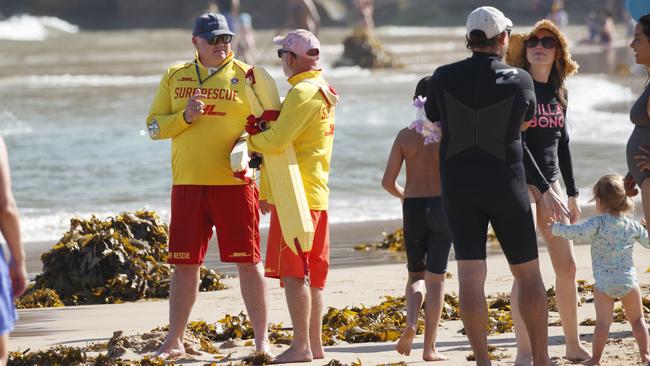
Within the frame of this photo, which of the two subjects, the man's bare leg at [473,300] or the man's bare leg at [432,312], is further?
the man's bare leg at [432,312]

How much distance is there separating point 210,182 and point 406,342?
128 centimetres

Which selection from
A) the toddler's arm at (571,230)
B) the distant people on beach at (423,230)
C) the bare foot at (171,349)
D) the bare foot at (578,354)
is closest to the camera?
the toddler's arm at (571,230)

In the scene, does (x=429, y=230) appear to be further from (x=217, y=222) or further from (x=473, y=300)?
(x=217, y=222)

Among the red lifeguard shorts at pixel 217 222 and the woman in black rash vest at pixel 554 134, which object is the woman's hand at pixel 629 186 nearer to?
the woman in black rash vest at pixel 554 134

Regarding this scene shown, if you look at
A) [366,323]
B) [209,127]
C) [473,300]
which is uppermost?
[209,127]

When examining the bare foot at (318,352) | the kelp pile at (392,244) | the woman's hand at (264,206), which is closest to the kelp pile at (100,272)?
the kelp pile at (392,244)

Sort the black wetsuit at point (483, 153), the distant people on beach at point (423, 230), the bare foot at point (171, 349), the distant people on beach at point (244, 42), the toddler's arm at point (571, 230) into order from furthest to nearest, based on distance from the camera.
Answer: the distant people on beach at point (244, 42) < the bare foot at point (171, 349) < the distant people on beach at point (423, 230) < the toddler's arm at point (571, 230) < the black wetsuit at point (483, 153)

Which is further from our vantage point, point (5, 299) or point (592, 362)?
point (592, 362)

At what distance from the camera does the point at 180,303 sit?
6.73 meters

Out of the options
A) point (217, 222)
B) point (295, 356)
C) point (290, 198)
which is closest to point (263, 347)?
point (295, 356)

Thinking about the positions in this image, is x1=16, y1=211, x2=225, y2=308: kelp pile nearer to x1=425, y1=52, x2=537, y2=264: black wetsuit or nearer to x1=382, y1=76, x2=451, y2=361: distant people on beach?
x1=382, y1=76, x2=451, y2=361: distant people on beach

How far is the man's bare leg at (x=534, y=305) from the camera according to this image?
18.7 ft

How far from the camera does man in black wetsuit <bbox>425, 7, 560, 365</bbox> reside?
555 cm

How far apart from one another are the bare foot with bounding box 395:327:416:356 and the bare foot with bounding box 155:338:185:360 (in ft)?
3.60
